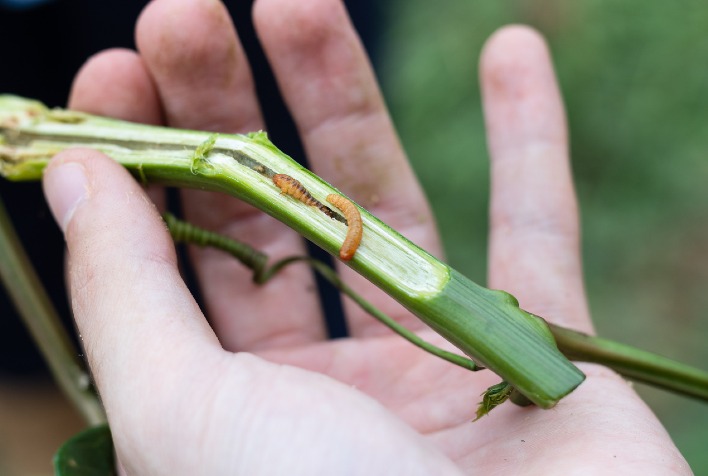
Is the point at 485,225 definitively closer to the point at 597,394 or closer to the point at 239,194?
Result: the point at 597,394

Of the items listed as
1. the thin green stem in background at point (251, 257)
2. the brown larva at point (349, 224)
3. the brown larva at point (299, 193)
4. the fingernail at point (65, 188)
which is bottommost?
the thin green stem in background at point (251, 257)

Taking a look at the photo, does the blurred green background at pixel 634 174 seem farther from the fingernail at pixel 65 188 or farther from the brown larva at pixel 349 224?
the fingernail at pixel 65 188

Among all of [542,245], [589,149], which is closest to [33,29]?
[542,245]

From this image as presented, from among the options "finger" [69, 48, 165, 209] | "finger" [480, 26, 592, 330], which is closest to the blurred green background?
"finger" [480, 26, 592, 330]

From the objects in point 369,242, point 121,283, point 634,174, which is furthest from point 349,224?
point 634,174

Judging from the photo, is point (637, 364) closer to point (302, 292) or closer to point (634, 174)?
point (302, 292)

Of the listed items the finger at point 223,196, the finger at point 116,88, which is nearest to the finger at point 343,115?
the finger at point 223,196
